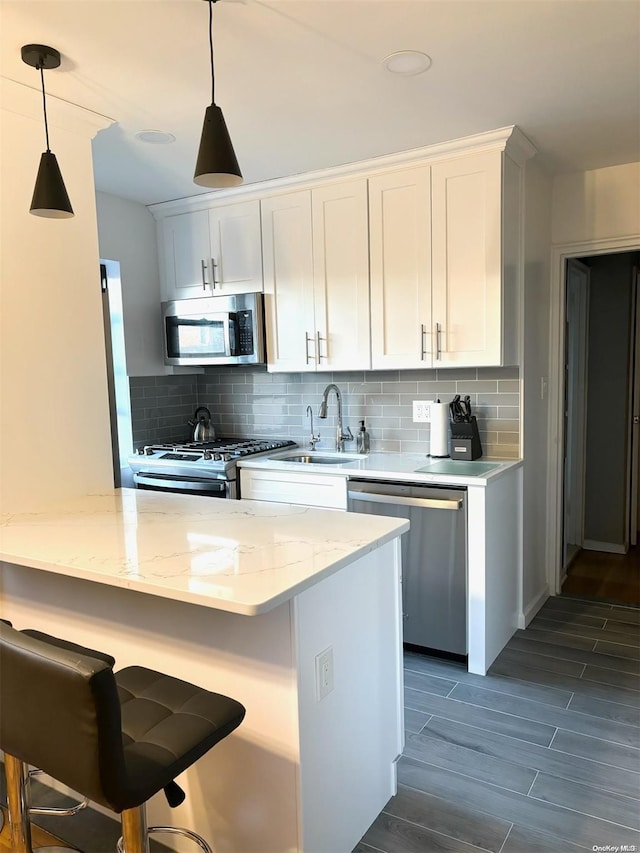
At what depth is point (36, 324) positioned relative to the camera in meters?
2.37

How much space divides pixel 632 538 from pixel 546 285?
2391mm

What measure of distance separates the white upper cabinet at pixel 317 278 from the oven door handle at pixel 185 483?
820mm

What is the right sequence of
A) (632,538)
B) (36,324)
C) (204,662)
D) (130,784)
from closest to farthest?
(130,784), (204,662), (36,324), (632,538)

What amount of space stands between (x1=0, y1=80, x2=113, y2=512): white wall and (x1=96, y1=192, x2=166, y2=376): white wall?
1.28 meters

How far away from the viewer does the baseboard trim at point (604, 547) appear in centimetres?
463

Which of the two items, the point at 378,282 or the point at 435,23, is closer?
the point at 435,23

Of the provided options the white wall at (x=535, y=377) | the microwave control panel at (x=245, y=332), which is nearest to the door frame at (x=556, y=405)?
the white wall at (x=535, y=377)

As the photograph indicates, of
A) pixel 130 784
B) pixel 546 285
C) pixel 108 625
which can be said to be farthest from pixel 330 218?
pixel 130 784

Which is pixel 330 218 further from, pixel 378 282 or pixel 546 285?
pixel 546 285

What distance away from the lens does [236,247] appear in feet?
12.6

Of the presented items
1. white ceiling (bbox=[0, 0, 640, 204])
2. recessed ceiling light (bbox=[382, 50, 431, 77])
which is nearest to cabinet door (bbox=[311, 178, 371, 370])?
white ceiling (bbox=[0, 0, 640, 204])

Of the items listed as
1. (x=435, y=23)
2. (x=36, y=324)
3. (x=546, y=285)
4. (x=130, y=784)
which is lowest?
(x=130, y=784)

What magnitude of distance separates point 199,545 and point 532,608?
245 cm

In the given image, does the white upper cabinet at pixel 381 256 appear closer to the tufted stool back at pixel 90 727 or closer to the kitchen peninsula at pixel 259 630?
the kitchen peninsula at pixel 259 630
